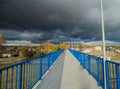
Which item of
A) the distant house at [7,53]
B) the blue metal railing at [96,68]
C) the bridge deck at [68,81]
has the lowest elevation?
the distant house at [7,53]

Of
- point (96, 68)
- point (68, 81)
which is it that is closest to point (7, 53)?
point (68, 81)

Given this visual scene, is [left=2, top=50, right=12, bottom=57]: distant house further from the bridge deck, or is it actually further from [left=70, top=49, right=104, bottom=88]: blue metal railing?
[left=70, top=49, right=104, bottom=88]: blue metal railing

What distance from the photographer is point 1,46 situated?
83.4 m

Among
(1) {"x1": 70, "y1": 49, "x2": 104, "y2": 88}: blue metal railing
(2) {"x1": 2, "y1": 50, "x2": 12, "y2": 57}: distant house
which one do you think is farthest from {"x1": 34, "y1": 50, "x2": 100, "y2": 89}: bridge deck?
(2) {"x1": 2, "y1": 50, "x2": 12, "y2": 57}: distant house

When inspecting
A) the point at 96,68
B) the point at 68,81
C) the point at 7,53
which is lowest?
the point at 7,53

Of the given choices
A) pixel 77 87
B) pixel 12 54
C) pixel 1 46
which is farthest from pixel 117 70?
pixel 12 54

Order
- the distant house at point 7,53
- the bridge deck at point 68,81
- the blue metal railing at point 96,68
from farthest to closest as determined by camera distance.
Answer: the distant house at point 7,53
the bridge deck at point 68,81
the blue metal railing at point 96,68

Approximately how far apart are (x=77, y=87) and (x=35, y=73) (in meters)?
2.32

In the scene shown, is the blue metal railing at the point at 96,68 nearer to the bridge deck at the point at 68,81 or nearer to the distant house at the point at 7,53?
the bridge deck at the point at 68,81

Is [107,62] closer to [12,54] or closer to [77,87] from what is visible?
[77,87]

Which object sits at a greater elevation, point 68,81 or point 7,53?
point 68,81

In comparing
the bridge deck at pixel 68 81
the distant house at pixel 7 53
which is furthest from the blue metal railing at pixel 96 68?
the distant house at pixel 7 53

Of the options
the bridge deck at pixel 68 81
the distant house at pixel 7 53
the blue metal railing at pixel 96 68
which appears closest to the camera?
the blue metal railing at pixel 96 68

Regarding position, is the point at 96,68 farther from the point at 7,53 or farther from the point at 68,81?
the point at 7,53
